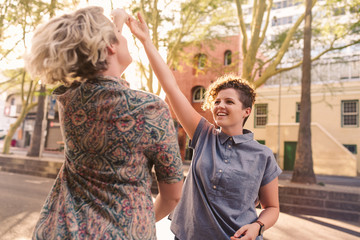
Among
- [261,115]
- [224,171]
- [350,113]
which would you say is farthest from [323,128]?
[224,171]

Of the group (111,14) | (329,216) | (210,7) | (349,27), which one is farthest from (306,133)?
(111,14)

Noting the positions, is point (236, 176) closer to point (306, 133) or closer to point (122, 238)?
point (122, 238)

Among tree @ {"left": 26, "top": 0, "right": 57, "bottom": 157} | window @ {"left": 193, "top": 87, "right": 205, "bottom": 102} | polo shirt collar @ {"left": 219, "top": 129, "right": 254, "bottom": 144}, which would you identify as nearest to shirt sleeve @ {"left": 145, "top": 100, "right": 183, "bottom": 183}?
polo shirt collar @ {"left": 219, "top": 129, "right": 254, "bottom": 144}

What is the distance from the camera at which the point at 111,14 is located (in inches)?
56.2

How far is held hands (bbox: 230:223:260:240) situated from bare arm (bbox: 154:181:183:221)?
1.58 ft

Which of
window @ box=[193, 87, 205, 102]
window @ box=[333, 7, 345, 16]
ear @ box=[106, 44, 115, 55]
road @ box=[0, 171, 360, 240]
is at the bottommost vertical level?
road @ box=[0, 171, 360, 240]

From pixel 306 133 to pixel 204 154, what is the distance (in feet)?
32.0

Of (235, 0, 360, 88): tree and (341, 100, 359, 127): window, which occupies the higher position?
(235, 0, 360, 88): tree

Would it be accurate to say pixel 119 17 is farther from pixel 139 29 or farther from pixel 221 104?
pixel 221 104

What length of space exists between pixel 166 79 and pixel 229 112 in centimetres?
43

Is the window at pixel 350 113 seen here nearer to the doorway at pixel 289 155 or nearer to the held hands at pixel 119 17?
the doorway at pixel 289 155

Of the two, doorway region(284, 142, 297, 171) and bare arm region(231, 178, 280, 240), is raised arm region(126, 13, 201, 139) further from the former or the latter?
doorway region(284, 142, 297, 171)

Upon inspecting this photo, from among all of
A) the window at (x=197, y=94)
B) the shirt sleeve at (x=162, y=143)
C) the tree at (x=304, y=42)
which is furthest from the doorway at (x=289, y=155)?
the shirt sleeve at (x=162, y=143)

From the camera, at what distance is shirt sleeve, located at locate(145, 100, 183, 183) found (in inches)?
43.6
